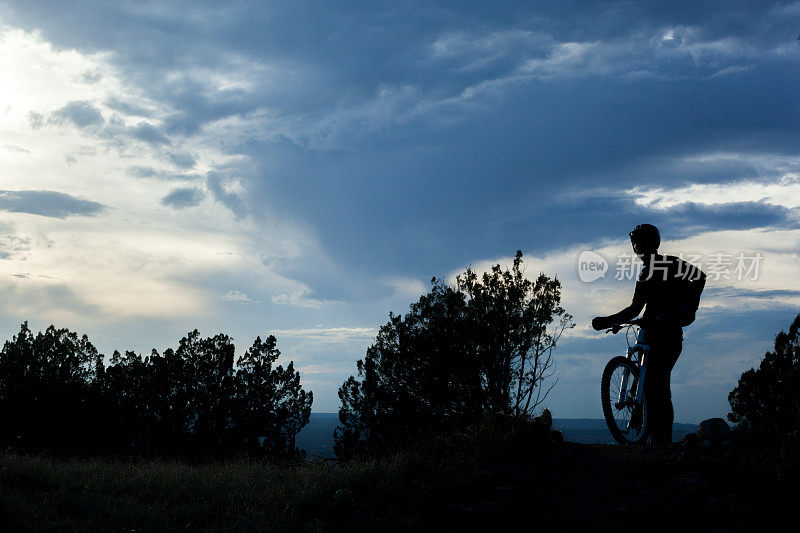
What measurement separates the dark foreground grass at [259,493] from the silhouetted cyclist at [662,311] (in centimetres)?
177

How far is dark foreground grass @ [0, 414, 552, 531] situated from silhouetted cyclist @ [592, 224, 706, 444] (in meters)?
1.77

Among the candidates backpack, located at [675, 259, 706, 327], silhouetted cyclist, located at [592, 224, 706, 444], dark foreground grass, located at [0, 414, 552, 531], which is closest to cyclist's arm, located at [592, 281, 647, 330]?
silhouetted cyclist, located at [592, 224, 706, 444]

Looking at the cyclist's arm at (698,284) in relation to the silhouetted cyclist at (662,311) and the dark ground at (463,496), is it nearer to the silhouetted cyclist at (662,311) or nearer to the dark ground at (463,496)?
the silhouetted cyclist at (662,311)

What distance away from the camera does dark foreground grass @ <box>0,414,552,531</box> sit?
7.24 meters

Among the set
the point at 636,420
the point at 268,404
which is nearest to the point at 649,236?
the point at 636,420

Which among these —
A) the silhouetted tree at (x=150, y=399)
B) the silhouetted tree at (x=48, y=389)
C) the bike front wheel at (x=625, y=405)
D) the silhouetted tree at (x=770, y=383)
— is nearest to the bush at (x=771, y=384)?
the silhouetted tree at (x=770, y=383)

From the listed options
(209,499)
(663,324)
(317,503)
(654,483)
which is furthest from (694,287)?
(209,499)

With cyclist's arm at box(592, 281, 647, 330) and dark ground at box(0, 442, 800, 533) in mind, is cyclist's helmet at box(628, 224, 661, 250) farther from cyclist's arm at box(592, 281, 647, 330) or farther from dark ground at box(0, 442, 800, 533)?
dark ground at box(0, 442, 800, 533)

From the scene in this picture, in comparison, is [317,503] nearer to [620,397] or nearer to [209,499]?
[209,499]

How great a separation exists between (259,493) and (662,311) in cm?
600

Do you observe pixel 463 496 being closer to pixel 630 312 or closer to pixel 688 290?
pixel 630 312

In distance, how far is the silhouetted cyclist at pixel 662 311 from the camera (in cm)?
795

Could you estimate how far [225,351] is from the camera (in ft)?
91.1

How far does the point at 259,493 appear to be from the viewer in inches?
345
